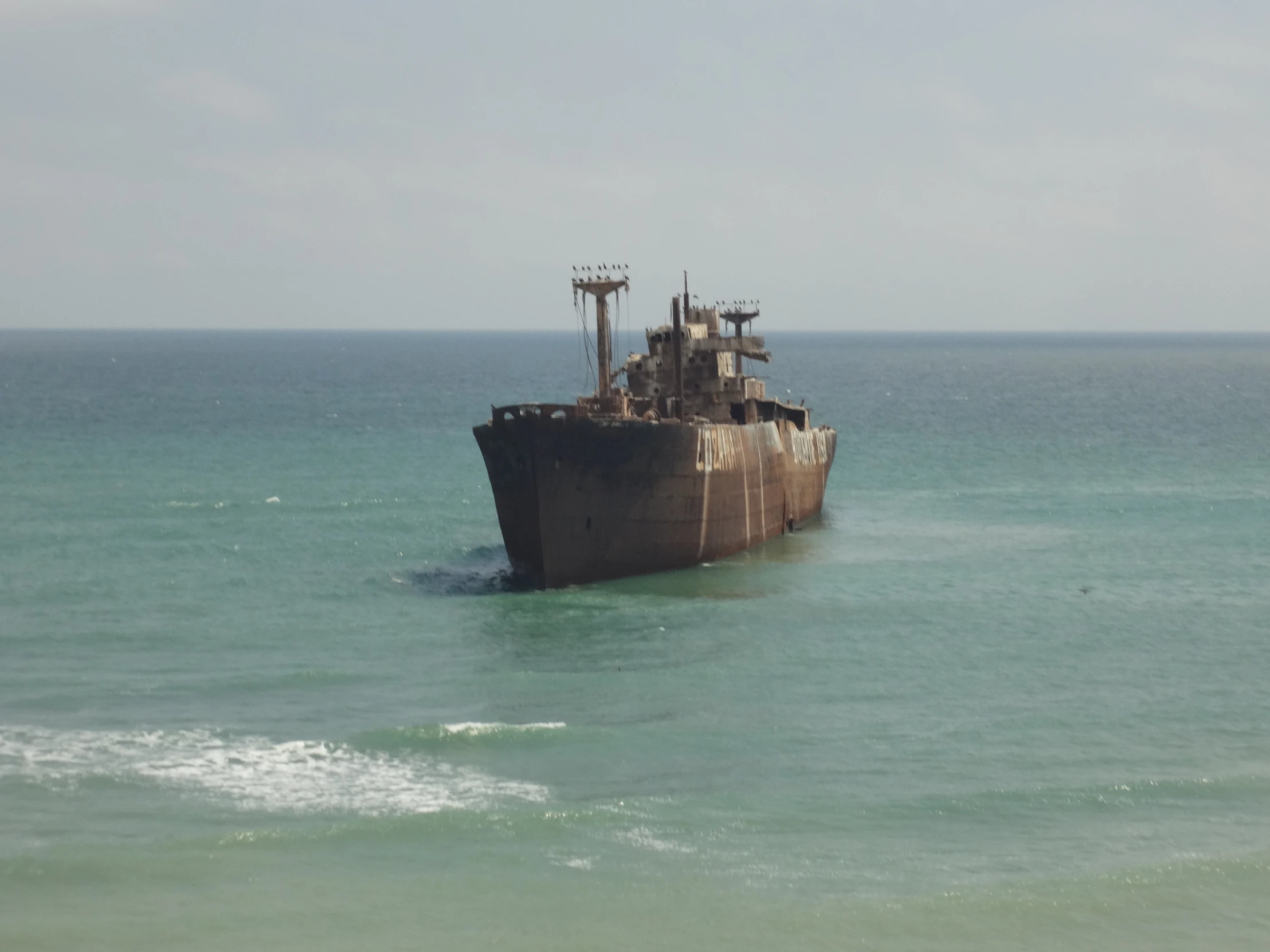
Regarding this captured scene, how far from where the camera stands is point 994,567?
46469 millimetres

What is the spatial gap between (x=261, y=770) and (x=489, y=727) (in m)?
4.50

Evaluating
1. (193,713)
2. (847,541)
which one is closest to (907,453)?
(847,541)

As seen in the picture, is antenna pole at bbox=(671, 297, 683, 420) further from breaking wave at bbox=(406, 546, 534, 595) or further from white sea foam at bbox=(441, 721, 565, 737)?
white sea foam at bbox=(441, 721, 565, 737)

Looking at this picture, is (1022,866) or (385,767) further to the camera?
(385,767)

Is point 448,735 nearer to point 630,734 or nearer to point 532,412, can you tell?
point 630,734

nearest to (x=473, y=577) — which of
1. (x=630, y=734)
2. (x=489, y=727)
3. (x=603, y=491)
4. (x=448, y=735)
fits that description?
(x=603, y=491)

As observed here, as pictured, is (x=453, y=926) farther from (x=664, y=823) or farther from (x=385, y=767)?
(x=385, y=767)

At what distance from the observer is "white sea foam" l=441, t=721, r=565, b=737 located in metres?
29.0

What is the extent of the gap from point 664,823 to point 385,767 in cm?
552

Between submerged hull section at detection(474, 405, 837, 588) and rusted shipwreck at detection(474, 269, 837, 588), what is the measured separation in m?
0.04

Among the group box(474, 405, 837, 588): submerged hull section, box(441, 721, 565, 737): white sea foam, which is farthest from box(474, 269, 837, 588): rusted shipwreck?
box(441, 721, 565, 737): white sea foam

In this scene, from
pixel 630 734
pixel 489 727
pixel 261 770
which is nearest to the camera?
pixel 261 770

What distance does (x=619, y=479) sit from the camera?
139 feet

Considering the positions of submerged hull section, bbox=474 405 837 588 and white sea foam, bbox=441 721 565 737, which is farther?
submerged hull section, bbox=474 405 837 588
